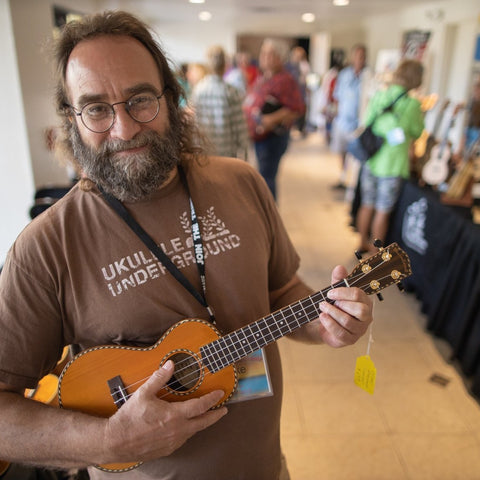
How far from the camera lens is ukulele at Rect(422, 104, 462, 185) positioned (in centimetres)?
311

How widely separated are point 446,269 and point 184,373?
2.31m

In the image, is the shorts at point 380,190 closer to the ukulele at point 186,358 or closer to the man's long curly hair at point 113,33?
the man's long curly hair at point 113,33

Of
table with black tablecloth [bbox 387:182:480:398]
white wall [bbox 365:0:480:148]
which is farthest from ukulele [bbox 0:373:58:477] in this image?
white wall [bbox 365:0:480:148]

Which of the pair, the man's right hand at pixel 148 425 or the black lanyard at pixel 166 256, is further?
the black lanyard at pixel 166 256

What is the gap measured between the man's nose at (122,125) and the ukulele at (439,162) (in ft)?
9.30

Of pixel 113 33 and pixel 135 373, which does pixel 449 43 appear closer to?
pixel 113 33

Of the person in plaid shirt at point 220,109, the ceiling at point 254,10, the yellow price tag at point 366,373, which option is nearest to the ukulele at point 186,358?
the yellow price tag at point 366,373

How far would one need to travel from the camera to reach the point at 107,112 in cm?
95

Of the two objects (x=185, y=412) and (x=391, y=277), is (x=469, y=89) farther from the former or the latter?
(x=185, y=412)

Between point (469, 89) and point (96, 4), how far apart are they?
5.51m

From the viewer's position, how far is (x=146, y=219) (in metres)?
0.99

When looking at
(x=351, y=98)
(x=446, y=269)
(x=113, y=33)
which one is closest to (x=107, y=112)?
(x=113, y=33)

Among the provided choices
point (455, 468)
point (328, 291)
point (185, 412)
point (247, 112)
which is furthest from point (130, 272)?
point (247, 112)

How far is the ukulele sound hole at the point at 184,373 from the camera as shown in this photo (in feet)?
3.14
